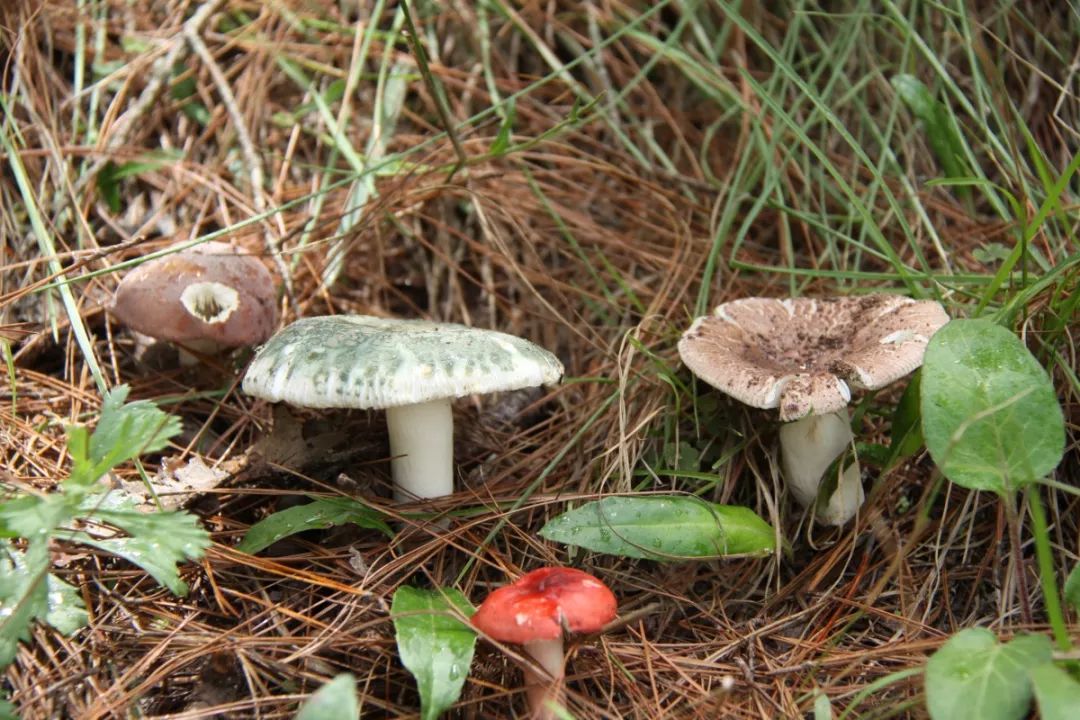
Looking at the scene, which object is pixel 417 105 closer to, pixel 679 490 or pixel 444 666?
pixel 679 490

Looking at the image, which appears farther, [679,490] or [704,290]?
[704,290]

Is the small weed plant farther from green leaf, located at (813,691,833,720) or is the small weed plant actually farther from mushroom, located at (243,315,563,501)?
green leaf, located at (813,691,833,720)

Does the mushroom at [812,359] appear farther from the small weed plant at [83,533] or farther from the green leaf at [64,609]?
the green leaf at [64,609]

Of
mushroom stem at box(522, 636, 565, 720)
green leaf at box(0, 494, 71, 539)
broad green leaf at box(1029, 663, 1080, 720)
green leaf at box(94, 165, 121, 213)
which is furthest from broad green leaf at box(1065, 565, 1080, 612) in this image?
green leaf at box(94, 165, 121, 213)

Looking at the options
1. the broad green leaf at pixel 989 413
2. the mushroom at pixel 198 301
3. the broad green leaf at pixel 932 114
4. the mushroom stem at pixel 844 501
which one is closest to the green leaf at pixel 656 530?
the mushroom stem at pixel 844 501

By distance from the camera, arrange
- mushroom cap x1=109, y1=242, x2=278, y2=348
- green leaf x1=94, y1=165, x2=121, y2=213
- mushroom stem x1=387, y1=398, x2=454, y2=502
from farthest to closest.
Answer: green leaf x1=94, y1=165, x2=121, y2=213 → mushroom cap x1=109, y1=242, x2=278, y2=348 → mushroom stem x1=387, y1=398, x2=454, y2=502

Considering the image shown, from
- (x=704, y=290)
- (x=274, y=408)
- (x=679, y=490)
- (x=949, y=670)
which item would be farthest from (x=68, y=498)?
(x=704, y=290)
